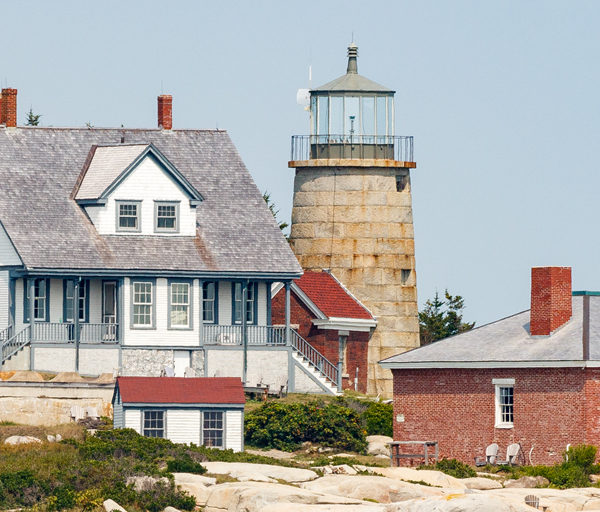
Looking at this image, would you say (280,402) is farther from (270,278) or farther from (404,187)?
(404,187)

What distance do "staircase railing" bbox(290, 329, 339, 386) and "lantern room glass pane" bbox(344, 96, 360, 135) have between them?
889 cm

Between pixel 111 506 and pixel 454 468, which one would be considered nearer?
pixel 111 506

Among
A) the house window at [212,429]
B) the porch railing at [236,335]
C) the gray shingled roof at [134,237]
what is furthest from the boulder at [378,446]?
the gray shingled roof at [134,237]

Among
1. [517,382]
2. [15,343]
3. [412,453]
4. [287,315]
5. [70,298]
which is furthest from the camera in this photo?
[287,315]

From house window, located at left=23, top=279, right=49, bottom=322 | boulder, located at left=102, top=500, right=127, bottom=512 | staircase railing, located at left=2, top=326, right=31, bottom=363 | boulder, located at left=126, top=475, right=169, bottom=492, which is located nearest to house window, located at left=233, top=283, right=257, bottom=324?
house window, located at left=23, top=279, right=49, bottom=322

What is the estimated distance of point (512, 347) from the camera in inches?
2192

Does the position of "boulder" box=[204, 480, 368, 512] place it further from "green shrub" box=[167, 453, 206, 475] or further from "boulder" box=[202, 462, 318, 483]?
"green shrub" box=[167, 453, 206, 475]

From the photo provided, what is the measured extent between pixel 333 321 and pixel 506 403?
517 inches

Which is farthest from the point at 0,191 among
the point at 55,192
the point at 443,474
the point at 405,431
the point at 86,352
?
the point at 443,474

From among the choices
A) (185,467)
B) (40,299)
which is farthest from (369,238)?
(185,467)

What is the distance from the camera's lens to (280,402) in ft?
198

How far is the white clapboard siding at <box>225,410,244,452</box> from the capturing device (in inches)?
2136

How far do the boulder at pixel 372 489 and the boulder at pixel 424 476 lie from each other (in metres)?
1.72

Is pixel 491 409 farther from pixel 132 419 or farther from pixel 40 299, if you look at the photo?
pixel 40 299
